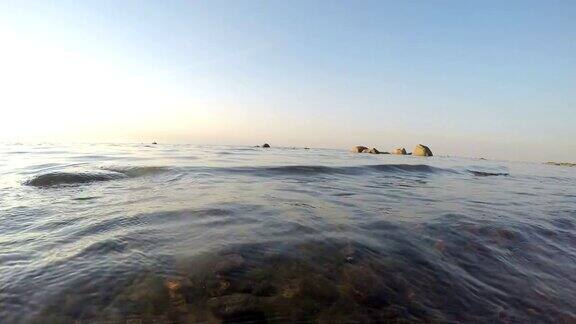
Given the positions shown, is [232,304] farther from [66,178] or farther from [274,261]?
[66,178]

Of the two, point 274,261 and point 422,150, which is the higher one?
point 422,150

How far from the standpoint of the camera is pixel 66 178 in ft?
32.2

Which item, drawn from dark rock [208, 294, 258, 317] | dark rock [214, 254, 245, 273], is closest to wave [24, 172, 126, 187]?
dark rock [214, 254, 245, 273]

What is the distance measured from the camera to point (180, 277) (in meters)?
3.41

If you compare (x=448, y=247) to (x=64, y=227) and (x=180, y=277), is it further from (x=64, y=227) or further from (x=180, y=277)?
(x=64, y=227)

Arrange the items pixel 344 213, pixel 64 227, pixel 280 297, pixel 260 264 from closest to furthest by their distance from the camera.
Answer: pixel 280 297
pixel 260 264
pixel 64 227
pixel 344 213

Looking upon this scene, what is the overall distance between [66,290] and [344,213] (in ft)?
14.6

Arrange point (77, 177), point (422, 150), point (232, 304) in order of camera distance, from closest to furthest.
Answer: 1. point (232, 304)
2. point (77, 177)
3. point (422, 150)

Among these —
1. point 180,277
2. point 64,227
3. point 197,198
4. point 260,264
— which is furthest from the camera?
point 197,198

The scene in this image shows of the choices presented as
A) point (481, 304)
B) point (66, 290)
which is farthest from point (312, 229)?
point (66, 290)

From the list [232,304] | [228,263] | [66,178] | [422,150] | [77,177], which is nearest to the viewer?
[232,304]

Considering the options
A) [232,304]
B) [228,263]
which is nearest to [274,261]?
[228,263]

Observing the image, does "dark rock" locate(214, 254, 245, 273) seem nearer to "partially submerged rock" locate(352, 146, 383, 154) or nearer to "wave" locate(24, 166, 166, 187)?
"wave" locate(24, 166, 166, 187)

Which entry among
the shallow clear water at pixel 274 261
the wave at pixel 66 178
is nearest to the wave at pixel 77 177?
the wave at pixel 66 178
